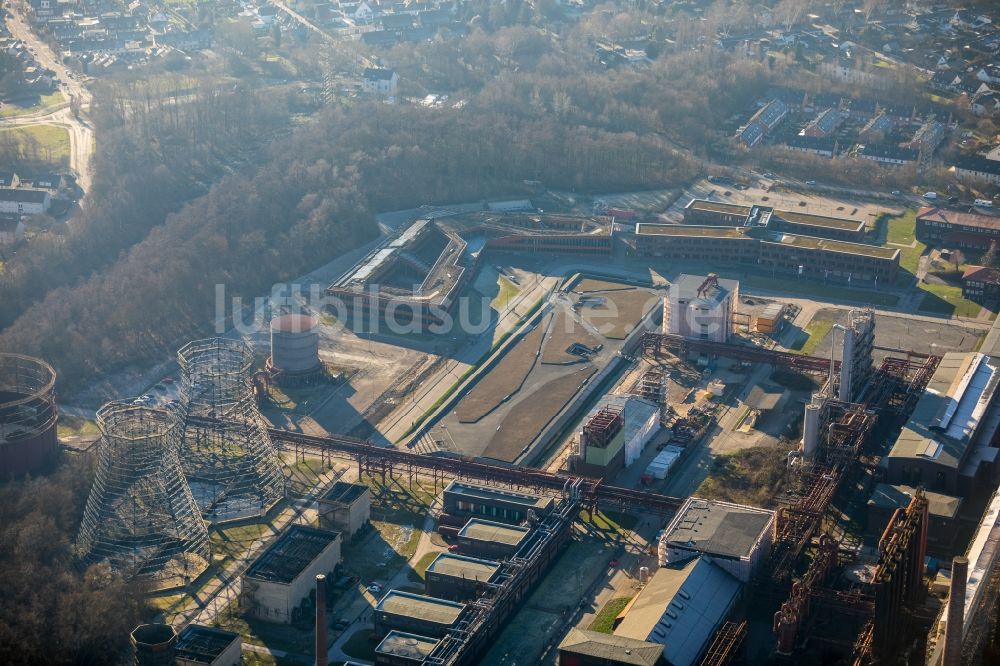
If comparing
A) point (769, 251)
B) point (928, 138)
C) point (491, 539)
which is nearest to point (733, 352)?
point (769, 251)

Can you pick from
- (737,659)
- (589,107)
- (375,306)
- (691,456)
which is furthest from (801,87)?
(737,659)

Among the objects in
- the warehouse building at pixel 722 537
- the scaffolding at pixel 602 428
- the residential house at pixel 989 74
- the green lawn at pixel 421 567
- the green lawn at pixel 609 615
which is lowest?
the green lawn at pixel 421 567

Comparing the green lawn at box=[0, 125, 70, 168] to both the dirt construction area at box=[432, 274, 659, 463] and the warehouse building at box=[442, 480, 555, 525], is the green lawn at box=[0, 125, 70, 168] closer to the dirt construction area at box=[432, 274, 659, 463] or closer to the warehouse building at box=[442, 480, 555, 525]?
the dirt construction area at box=[432, 274, 659, 463]

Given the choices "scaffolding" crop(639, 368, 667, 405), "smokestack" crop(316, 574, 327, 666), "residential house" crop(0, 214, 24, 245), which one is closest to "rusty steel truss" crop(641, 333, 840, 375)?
"scaffolding" crop(639, 368, 667, 405)

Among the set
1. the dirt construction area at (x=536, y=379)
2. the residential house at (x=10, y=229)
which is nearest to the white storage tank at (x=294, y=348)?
the dirt construction area at (x=536, y=379)

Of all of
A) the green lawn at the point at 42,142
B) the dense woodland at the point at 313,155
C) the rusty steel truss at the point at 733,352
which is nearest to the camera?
the rusty steel truss at the point at 733,352

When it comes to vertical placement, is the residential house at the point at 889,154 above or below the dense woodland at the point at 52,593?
below

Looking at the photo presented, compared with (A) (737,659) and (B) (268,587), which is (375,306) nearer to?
(B) (268,587)

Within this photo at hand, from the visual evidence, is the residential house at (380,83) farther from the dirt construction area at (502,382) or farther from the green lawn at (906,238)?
the dirt construction area at (502,382)
